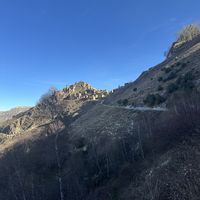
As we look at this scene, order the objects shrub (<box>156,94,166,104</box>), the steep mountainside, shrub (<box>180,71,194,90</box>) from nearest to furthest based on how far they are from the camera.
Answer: shrub (<box>180,71,194,90</box>)
the steep mountainside
shrub (<box>156,94,166,104</box>)

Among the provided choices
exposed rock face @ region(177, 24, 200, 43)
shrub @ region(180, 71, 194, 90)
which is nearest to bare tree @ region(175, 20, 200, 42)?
exposed rock face @ region(177, 24, 200, 43)

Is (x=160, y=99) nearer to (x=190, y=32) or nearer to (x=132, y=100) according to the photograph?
(x=132, y=100)

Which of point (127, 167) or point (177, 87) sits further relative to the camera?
point (177, 87)

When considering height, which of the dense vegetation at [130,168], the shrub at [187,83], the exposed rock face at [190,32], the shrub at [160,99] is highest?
the exposed rock face at [190,32]

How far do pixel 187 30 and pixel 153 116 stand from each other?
57.2 metres

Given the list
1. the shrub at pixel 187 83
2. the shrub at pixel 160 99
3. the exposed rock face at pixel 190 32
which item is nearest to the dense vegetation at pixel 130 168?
the shrub at pixel 187 83

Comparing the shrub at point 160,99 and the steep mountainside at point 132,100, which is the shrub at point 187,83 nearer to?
the steep mountainside at point 132,100

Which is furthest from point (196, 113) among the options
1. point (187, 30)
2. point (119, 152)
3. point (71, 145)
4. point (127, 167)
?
point (187, 30)

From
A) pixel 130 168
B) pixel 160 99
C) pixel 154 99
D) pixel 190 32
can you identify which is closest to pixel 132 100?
pixel 154 99

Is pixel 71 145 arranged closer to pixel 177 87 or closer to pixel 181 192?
pixel 181 192

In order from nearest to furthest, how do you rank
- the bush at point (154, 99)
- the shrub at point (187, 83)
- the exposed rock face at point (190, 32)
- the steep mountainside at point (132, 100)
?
the shrub at point (187, 83) < the steep mountainside at point (132, 100) < the bush at point (154, 99) < the exposed rock face at point (190, 32)

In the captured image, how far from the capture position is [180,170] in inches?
268

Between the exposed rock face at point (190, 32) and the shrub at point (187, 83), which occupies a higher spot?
the exposed rock face at point (190, 32)

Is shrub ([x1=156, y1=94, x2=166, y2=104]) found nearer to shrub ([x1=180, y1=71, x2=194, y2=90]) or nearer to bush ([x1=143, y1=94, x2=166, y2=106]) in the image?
bush ([x1=143, y1=94, x2=166, y2=106])
